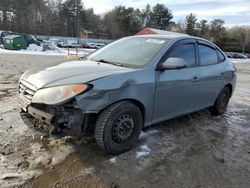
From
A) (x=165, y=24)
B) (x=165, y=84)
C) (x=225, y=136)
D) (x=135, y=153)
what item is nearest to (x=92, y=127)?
(x=135, y=153)

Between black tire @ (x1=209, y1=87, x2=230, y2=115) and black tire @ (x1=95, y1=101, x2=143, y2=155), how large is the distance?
2481mm

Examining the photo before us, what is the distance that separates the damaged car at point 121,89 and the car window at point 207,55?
2cm

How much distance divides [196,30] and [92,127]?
75785 mm

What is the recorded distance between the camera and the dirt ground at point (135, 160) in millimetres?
3146

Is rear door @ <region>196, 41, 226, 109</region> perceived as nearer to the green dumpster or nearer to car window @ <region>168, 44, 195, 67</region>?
car window @ <region>168, 44, 195, 67</region>

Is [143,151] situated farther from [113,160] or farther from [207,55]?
[207,55]

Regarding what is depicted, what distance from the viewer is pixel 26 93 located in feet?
11.9

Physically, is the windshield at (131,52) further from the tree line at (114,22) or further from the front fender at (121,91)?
the tree line at (114,22)

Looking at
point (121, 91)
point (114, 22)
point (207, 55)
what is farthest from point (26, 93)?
point (114, 22)

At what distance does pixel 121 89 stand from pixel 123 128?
1.77 feet

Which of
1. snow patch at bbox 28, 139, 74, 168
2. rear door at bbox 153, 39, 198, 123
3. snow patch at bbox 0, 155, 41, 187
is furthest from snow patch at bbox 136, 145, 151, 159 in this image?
snow patch at bbox 0, 155, 41, 187

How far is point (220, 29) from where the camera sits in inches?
2886

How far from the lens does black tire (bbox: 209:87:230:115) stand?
579cm

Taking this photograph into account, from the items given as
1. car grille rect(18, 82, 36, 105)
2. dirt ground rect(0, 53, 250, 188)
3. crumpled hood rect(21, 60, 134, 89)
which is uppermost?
crumpled hood rect(21, 60, 134, 89)
